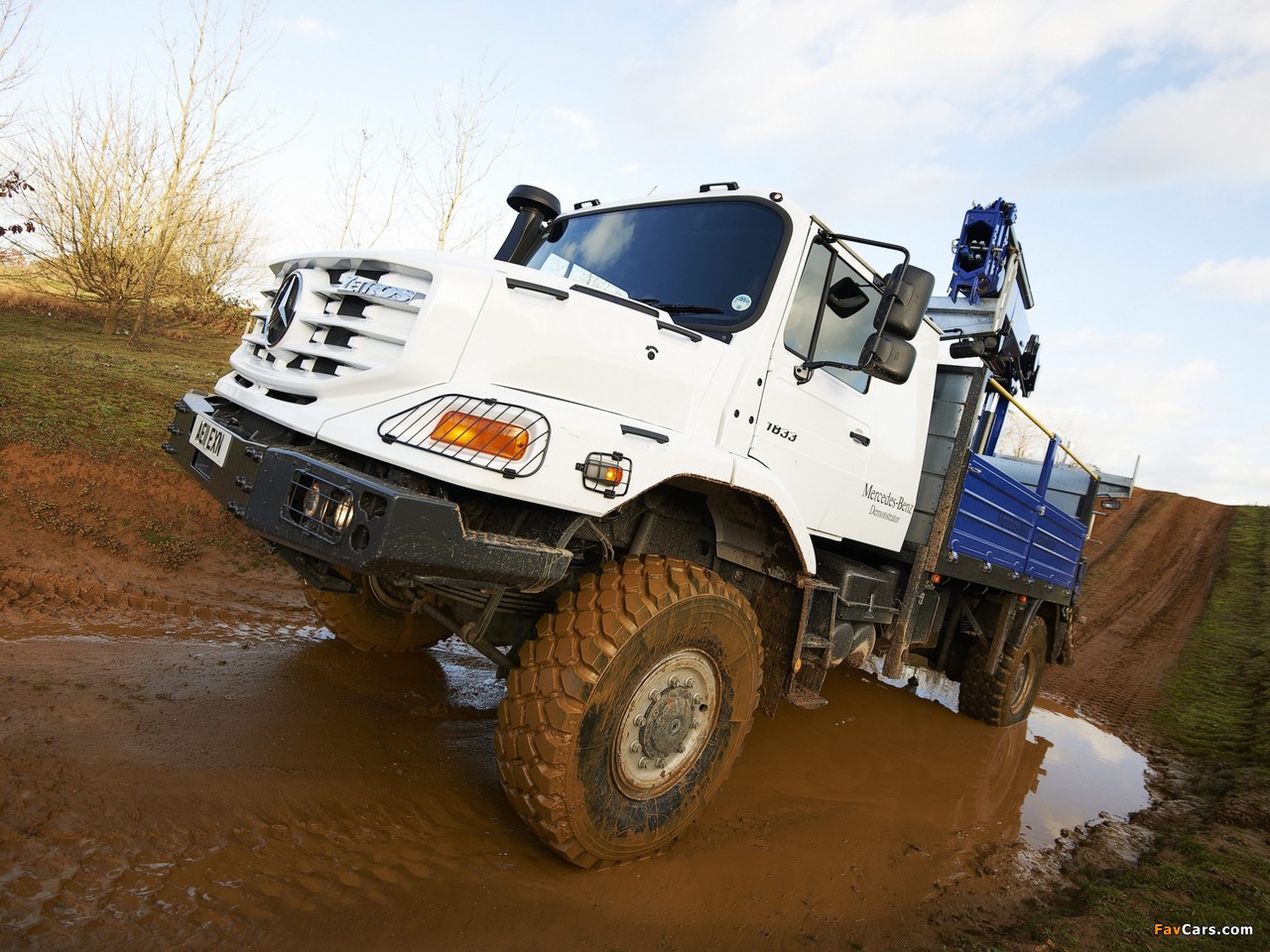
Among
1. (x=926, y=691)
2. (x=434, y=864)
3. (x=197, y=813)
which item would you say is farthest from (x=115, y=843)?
(x=926, y=691)

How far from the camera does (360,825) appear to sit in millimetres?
2842

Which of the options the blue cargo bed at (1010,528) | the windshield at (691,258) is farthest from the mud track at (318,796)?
the windshield at (691,258)

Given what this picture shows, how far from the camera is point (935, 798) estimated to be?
14.9 ft

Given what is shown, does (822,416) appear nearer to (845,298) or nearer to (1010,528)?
(845,298)

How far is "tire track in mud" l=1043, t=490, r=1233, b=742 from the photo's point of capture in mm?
8562

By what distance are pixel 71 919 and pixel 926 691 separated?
267 inches

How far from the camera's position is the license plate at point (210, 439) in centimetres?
282

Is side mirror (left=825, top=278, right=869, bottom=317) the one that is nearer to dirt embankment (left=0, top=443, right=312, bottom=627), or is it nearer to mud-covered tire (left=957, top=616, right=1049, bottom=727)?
mud-covered tire (left=957, top=616, right=1049, bottom=727)

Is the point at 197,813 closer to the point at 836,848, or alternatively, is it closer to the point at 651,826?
the point at 651,826

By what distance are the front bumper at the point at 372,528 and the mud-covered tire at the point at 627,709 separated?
330 mm

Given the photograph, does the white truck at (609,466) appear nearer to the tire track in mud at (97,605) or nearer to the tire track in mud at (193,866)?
the tire track in mud at (193,866)

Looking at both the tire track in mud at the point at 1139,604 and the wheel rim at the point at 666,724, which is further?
the tire track in mud at the point at 1139,604

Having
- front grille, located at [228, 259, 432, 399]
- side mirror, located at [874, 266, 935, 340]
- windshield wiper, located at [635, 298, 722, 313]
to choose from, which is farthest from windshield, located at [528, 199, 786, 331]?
front grille, located at [228, 259, 432, 399]

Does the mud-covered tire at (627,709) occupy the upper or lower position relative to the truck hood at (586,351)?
lower
